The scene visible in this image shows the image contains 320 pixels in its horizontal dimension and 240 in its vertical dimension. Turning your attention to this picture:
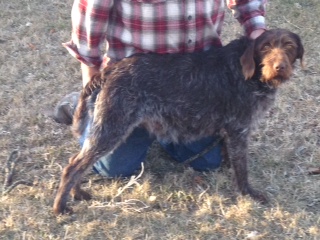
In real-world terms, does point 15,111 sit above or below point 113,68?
below

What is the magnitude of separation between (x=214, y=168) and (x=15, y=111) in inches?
69.5

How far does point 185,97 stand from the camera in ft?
12.8

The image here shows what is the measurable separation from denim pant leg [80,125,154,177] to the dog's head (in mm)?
927

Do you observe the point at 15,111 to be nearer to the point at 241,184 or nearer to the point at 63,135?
the point at 63,135

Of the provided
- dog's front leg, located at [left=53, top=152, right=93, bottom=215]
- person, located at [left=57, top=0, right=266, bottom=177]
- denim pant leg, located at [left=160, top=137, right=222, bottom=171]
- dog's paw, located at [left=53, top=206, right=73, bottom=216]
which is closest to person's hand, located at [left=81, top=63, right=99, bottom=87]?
person, located at [left=57, top=0, right=266, bottom=177]

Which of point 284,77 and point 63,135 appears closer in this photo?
point 284,77

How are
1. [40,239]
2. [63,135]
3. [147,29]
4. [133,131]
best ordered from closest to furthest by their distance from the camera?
[40,239] → [147,29] → [133,131] → [63,135]

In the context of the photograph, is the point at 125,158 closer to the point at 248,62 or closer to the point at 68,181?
the point at 68,181

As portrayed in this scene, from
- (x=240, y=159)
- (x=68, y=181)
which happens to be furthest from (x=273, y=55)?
(x=68, y=181)

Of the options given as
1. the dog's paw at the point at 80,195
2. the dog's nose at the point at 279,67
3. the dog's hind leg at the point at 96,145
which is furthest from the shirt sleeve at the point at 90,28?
the dog's nose at the point at 279,67

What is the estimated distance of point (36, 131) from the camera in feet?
16.0

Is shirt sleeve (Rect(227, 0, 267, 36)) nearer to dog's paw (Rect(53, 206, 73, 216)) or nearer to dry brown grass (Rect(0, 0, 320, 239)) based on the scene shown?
dry brown grass (Rect(0, 0, 320, 239))

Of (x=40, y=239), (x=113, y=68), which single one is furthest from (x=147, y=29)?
(x=40, y=239)

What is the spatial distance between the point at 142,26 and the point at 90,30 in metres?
0.33
